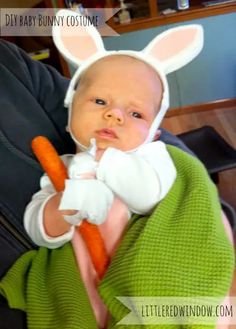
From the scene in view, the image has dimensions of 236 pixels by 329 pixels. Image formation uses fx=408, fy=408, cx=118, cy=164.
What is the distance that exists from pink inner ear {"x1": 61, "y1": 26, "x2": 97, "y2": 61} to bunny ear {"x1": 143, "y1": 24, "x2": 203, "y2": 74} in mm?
100

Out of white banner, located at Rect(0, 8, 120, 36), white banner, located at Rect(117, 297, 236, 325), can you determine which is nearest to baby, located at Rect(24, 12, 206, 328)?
white banner, located at Rect(117, 297, 236, 325)

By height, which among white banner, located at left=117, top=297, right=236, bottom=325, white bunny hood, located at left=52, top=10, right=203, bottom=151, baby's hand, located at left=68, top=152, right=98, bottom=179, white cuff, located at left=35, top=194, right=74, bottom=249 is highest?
white bunny hood, located at left=52, top=10, right=203, bottom=151

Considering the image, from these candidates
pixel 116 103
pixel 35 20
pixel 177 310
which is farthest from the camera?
pixel 35 20

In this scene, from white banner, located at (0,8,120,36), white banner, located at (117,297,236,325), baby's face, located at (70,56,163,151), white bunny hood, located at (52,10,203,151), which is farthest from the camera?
white banner, located at (0,8,120,36)

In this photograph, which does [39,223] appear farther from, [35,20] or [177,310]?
[35,20]

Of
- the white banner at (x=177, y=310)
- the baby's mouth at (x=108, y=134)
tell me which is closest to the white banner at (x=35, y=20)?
the baby's mouth at (x=108, y=134)

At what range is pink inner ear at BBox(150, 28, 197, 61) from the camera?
74 centimetres

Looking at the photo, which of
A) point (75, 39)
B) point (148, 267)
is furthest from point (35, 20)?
point (148, 267)

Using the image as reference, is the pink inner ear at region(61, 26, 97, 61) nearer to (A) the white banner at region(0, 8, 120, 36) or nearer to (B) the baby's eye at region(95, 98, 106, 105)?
(B) the baby's eye at region(95, 98, 106, 105)

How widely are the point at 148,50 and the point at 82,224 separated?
1.13 feet

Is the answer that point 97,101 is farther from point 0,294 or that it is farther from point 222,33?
point 222,33

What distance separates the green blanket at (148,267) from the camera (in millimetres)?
539

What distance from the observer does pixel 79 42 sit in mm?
733

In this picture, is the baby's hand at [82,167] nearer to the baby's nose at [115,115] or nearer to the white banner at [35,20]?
the baby's nose at [115,115]
